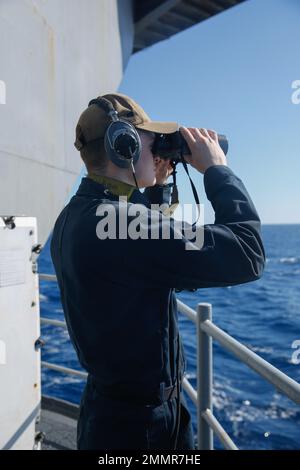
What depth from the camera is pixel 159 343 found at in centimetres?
113

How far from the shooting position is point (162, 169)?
145cm

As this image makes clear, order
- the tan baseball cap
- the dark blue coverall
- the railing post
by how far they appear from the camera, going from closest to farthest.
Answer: the dark blue coverall → the tan baseball cap → the railing post

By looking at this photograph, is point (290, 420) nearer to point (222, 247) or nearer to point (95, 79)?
point (95, 79)

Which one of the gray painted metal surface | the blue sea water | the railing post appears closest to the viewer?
the railing post

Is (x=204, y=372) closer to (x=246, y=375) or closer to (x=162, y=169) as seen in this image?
(x=162, y=169)

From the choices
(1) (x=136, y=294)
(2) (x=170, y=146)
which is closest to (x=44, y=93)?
(2) (x=170, y=146)

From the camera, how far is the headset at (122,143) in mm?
1118

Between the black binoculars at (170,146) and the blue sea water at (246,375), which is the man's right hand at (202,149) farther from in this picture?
the blue sea water at (246,375)

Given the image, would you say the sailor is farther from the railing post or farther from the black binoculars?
the railing post

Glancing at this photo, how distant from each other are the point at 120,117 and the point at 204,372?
122 centimetres

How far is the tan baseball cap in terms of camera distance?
4.03ft

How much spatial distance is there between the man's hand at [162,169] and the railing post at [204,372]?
636 mm

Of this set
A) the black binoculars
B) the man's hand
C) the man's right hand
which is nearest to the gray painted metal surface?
the man's hand

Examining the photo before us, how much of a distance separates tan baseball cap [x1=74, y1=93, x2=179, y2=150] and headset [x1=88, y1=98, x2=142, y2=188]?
6 centimetres
